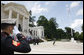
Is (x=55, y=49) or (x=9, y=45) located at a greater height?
(x=9, y=45)

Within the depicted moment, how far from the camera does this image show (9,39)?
1831 mm

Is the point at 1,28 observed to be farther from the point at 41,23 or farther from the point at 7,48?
the point at 41,23

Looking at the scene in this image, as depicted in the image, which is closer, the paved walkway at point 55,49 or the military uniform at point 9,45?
the military uniform at point 9,45

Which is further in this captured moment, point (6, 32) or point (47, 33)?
point (47, 33)

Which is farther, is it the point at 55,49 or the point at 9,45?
the point at 55,49

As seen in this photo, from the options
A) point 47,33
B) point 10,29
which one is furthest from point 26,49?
point 47,33

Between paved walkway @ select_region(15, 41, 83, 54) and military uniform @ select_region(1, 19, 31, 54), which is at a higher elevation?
military uniform @ select_region(1, 19, 31, 54)

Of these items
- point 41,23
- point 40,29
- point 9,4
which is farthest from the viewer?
point 41,23

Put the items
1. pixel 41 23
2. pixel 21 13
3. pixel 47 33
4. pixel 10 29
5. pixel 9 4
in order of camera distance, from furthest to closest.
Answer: pixel 41 23, pixel 47 33, pixel 21 13, pixel 9 4, pixel 10 29

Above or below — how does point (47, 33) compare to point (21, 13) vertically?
below

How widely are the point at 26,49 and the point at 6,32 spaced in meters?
0.41

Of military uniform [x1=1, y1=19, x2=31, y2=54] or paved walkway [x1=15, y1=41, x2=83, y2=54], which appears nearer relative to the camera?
military uniform [x1=1, y1=19, x2=31, y2=54]

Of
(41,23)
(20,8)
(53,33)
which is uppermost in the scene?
(20,8)

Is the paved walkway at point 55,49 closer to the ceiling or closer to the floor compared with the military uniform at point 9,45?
closer to the floor
